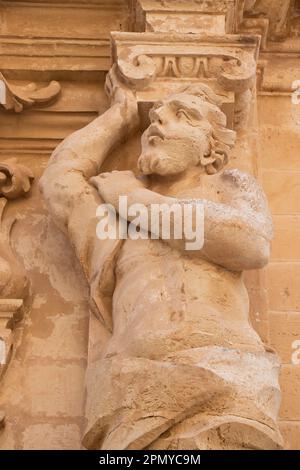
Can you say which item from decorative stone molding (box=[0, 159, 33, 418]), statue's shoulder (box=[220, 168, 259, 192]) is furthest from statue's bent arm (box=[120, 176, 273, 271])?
decorative stone molding (box=[0, 159, 33, 418])

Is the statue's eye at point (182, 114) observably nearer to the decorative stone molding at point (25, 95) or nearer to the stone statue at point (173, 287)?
the stone statue at point (173, 287)

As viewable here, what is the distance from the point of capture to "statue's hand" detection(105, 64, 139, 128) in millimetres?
3037

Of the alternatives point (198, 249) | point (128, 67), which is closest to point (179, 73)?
point (128, 67)

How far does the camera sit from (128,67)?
3100 millimetres

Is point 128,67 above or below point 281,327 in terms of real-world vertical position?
above

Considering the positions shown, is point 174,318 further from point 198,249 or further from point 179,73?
point 179,73

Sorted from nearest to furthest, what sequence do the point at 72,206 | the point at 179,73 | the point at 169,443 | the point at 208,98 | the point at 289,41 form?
the point at 169,443 → the point at 72,206 → the point at 208,98 → the point at 179,73 → the point at 289,41

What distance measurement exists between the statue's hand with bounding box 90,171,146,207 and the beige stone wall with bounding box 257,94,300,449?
61 cm

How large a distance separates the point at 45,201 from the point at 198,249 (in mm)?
670

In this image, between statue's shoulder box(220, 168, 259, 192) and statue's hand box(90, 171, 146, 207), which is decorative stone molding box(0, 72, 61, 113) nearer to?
statue's hand box(90, 171, 146, 207)

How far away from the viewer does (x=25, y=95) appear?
3334 mm

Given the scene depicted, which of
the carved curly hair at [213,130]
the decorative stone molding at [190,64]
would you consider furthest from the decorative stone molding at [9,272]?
the carved curly hair at [213,130]

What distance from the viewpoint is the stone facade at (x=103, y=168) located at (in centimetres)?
240

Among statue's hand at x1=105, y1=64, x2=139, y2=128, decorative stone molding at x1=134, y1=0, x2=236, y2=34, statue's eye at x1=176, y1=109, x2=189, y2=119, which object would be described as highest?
decorative stone molding at x1=134, y1=0, x2=236, y2=34
